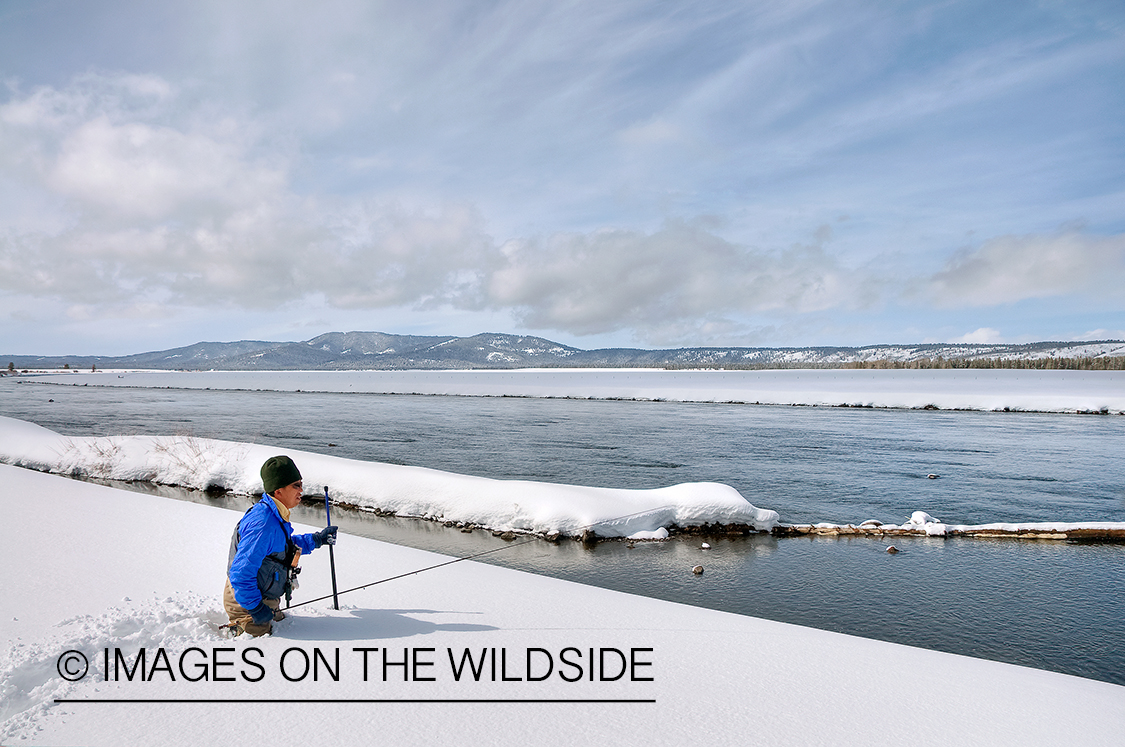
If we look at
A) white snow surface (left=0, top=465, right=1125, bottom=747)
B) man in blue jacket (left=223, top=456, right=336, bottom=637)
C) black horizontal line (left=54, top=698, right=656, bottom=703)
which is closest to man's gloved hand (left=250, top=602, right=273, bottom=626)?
man in blue jacket (left=223, top=456, right=336, bottom=637)

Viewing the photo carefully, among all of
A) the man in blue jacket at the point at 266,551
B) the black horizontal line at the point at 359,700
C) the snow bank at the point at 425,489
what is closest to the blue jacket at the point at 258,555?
the man in blue jacket at the point at 266,551

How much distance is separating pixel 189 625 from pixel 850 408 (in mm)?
36768

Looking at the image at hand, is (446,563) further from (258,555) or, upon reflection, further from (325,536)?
(258,555)

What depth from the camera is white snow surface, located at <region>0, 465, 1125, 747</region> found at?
9.93 feet

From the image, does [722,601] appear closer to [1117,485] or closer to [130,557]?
[130,557]

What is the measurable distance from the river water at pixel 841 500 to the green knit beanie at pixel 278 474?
14.9ft

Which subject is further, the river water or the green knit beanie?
the river water

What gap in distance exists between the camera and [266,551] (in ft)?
12.0

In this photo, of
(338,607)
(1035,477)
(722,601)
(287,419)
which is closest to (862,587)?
(722,601)

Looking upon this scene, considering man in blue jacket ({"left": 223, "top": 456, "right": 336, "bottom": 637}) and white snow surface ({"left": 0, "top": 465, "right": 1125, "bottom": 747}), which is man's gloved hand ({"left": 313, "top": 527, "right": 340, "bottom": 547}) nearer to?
man in blue jacket ({"left": 223, "top": 456, "right": 336, "bottom": 637})

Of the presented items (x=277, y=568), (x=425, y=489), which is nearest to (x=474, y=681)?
(x=277, y=568)

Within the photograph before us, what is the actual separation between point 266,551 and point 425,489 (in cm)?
786

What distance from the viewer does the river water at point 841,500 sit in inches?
256

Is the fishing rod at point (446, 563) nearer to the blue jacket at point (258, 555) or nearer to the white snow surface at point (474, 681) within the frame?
the white snow surface at point (474, 681)
